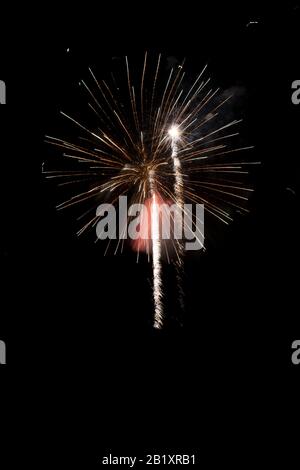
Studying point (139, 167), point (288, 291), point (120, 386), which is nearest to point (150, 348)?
point (120, 386)

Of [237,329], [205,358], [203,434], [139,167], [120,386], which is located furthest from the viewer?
[237,329]

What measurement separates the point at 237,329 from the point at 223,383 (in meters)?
1.99

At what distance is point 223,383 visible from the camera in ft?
33.7

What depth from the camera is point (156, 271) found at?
842 centimetres

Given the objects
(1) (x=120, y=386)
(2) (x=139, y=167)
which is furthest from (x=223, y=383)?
(2) (x=139, y=167)

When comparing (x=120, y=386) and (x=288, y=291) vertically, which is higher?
(x=288, y=291)

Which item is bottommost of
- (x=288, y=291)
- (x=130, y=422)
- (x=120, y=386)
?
(x=130, y=422)

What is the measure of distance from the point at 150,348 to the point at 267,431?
3237 millimetres

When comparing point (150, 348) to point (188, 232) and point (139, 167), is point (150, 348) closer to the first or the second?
point (188, 232)
